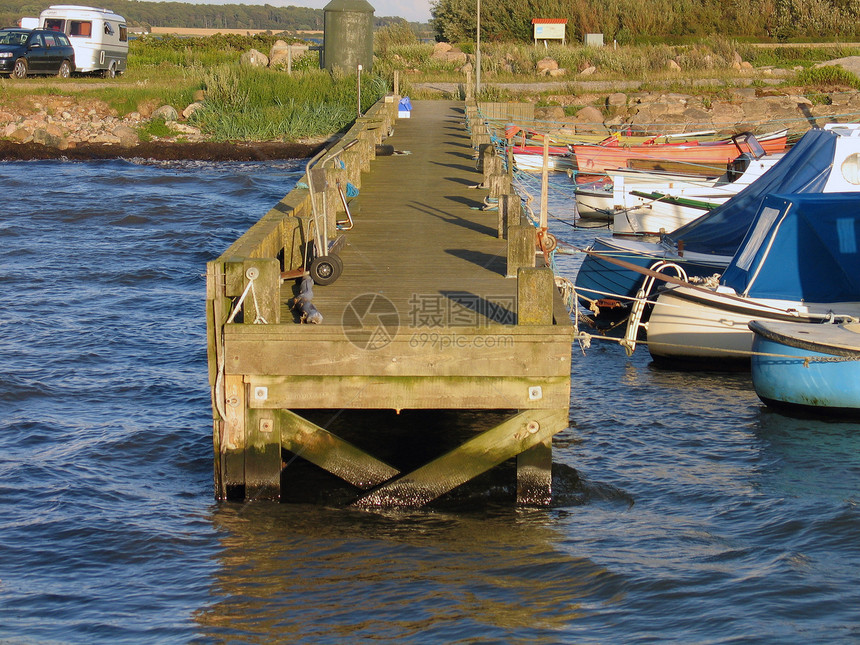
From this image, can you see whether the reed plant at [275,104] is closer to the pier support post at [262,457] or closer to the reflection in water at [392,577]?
the pier support post at [262,457]

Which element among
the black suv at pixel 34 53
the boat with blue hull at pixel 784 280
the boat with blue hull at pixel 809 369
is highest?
the black suv at pixel 34 53

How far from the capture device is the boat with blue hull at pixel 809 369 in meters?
11.5

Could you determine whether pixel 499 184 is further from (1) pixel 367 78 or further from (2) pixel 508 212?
(1) pixel 367 78

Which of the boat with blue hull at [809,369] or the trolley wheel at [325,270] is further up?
the trolley wheel at [325,270]

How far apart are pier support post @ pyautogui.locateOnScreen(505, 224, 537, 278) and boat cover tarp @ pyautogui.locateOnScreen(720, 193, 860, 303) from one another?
186 inches

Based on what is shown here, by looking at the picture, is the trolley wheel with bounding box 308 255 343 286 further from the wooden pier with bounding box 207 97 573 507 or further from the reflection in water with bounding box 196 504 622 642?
the reflection in water with bounding box 196 504 622 642

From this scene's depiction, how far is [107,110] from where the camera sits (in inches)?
1507

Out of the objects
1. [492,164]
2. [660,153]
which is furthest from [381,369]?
[660,153]

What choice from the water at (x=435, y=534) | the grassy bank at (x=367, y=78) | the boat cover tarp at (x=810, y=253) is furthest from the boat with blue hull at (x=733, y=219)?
the grassy bank at (x=367, y=78)

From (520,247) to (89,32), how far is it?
1459 inches

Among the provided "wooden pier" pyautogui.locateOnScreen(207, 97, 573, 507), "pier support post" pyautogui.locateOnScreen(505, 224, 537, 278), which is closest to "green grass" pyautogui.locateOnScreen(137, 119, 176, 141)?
"wooden pier" pyautogui.locateOnScreen(207, 97, 573, 507)

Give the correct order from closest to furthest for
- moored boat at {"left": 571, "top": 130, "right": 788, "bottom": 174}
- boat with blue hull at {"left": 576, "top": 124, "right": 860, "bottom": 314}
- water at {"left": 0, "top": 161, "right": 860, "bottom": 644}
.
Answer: water at {"left": 0, "top": 161, "right": 860, "bottom": 644} → boat with blue hull at {"left": 576, "top": 124, "right": 860, "bottom": 314} → moored boat at {"left": 571, "top": 130, "right": 788, "bottom": 174}

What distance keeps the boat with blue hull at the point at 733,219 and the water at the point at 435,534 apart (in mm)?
2571

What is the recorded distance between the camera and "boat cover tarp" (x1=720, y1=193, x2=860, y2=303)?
13398 millimetres
